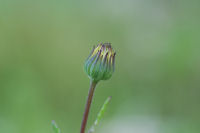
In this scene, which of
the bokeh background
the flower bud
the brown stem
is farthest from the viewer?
the bokeh background

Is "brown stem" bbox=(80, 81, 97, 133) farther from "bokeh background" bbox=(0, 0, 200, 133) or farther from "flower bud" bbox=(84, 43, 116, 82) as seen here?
"bokeh background" bbox=(0, 0, 200, 133)

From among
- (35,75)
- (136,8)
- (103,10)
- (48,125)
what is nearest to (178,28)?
(136,8)

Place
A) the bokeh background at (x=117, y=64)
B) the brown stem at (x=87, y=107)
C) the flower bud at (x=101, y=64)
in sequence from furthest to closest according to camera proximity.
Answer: the bokeh background at (x=117, y=64)
the flower bud at (x=101, y=64)
the brown stem at (x=87, y=107)

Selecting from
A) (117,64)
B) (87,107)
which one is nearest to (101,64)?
(87,107)

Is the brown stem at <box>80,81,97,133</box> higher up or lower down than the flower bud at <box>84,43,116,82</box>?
lower down

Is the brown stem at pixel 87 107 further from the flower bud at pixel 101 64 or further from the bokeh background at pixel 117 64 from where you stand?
the bokeh background at pixel 117 64

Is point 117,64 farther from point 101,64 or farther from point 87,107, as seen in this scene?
point 87,107

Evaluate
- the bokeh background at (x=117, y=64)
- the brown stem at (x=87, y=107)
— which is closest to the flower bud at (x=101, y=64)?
the brown stem at (x=87, y=107)

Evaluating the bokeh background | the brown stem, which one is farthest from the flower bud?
the bokeh background
